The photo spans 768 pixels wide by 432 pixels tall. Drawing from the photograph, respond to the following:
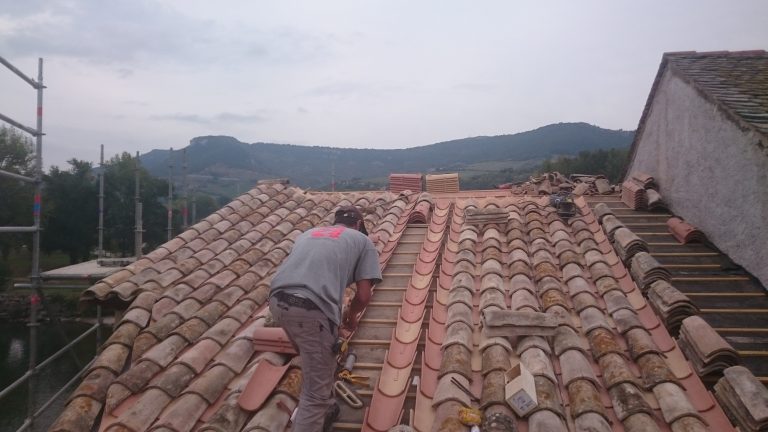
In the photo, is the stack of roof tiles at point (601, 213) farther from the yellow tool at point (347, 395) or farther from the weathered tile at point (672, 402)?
the yellow tool at point (347, 395)

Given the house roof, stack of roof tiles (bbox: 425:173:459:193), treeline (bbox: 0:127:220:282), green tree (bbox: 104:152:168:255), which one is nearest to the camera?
the house roof

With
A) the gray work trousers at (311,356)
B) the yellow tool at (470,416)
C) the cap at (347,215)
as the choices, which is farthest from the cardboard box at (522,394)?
the cap at (347,215)

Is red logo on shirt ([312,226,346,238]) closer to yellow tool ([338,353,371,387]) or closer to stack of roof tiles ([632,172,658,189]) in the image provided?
yellow tool ([338,353,371,387])

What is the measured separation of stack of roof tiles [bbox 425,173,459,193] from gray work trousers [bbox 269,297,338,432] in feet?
31.8

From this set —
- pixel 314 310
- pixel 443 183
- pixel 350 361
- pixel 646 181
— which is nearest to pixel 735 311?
pixel 646 181

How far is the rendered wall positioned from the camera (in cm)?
580

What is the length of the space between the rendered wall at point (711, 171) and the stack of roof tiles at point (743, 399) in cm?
267

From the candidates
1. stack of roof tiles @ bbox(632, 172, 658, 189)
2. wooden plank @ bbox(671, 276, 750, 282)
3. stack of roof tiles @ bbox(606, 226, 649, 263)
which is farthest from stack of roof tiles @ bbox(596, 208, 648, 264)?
stack of roof tiles @ bbox(632, 172, 658, 189)

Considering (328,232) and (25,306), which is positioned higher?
(328,232)

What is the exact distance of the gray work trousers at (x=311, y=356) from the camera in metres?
3.48

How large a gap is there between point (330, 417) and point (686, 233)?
5.94m

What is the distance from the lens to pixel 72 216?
36.2 meters

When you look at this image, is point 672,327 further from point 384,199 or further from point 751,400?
point 384,199

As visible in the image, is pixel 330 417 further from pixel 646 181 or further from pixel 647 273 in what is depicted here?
pixel 646 181
